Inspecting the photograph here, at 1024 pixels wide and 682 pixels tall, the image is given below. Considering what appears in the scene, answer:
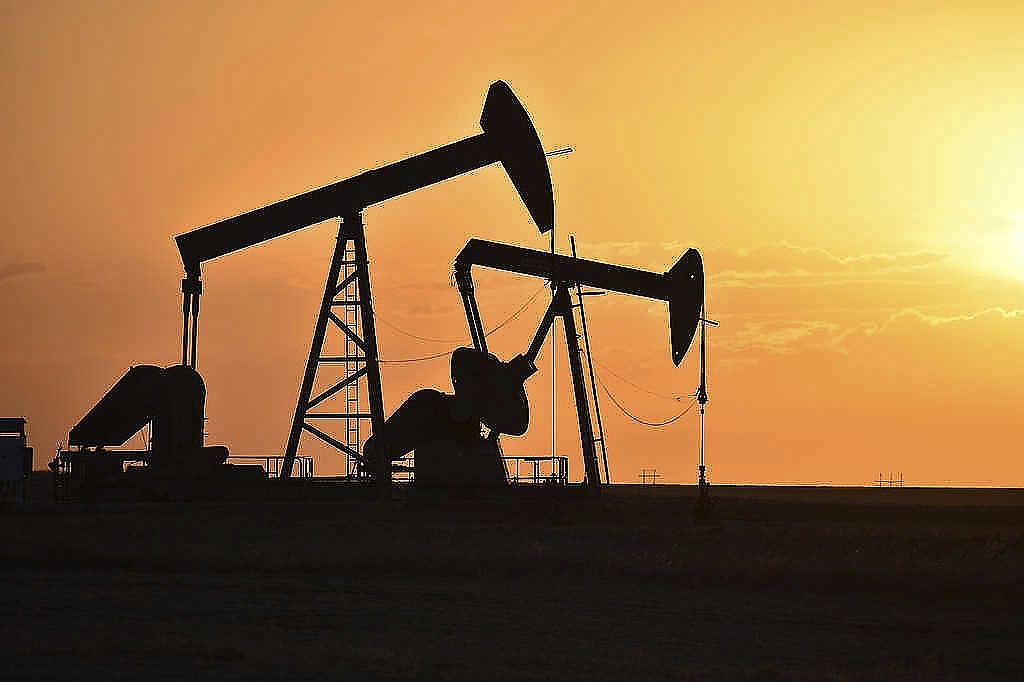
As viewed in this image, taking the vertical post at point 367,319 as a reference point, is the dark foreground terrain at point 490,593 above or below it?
below

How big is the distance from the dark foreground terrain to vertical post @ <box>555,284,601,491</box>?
3.07 m

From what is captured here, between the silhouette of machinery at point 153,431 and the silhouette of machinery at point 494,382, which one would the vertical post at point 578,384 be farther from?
the silhouette of machinery at point 153,431

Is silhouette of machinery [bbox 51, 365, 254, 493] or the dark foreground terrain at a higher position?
silhouette of machinery [bbox 51, 365, 254, 493]

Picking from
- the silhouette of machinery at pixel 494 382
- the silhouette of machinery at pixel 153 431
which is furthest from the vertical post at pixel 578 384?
the silhouette of machinery at pixel 153 431

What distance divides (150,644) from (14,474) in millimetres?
31088

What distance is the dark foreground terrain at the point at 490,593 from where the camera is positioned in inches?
661

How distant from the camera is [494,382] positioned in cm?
4100

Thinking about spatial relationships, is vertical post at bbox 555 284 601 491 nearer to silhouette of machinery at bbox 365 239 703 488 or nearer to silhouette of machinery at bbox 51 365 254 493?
silhouette of machinery at bbox 365 239 703 488

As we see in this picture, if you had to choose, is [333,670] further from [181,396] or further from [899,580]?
[181,396]

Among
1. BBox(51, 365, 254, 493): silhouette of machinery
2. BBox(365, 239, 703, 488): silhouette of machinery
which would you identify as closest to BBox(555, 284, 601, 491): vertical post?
BBox(365, 239, 703, 488): silhouette of machinery

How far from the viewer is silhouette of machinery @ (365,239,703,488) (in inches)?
1606

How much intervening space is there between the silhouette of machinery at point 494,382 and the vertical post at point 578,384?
3 cm

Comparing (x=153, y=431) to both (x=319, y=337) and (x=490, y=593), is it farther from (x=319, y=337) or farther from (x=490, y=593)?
(x=490, y=593)

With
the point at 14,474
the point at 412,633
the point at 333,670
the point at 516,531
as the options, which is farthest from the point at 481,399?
the point at 333,670
